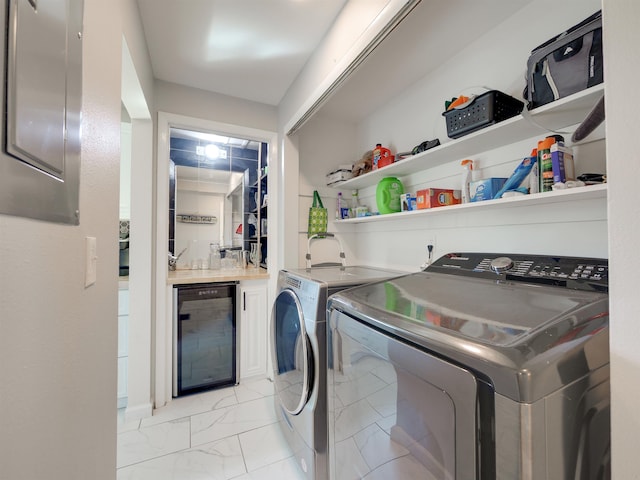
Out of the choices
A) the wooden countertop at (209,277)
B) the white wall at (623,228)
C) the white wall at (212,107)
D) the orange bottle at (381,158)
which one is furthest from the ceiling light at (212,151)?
the white wall at (623,228)

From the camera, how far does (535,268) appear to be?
1094 millimetres

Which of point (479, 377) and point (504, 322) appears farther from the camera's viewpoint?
point (504, 322)

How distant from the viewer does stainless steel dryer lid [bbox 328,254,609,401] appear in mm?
520

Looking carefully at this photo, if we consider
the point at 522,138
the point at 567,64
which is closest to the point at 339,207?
the point at 522,138

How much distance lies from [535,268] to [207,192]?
2.86 m

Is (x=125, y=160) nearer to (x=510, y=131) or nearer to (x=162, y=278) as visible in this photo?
(x=162, y=278)

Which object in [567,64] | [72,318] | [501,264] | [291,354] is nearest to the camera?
[72,318]

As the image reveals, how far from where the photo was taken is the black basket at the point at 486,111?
1.23m

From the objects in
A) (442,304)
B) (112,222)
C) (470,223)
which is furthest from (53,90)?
(470,223)

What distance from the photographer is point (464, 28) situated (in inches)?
57.6

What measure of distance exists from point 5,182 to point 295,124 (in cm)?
185

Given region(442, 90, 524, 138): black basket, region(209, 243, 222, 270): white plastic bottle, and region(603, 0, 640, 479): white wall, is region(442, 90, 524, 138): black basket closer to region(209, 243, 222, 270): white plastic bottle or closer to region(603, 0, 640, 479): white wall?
region(603, 0, 640, 479): white wall

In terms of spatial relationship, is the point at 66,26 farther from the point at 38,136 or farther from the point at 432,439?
the point at 432,439

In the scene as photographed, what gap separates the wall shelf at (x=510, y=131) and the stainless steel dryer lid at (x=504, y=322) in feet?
1.93
